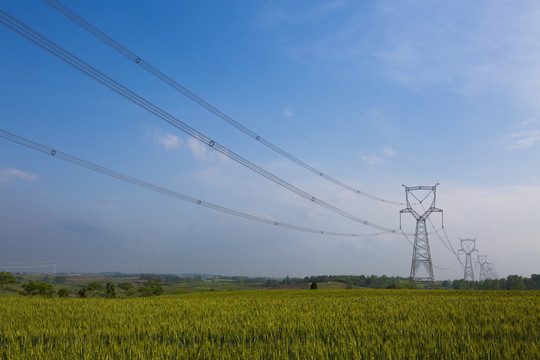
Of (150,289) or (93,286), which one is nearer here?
(93,286)

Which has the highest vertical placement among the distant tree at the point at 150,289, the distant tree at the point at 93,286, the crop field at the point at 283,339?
the crop field at the point at 283,339

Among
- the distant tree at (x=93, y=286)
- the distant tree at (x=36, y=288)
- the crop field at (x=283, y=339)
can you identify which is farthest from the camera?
the distant tree at (x=36, y=288)

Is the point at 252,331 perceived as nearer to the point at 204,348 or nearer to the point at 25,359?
the point at 204,348

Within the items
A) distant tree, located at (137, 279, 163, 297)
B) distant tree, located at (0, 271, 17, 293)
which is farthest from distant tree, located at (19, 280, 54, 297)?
distant tree, located at (137, 279, 163, 297)

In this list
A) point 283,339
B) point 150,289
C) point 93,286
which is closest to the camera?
point 283,339

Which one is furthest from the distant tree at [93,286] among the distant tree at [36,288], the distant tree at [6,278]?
the distant tree at [6,278]

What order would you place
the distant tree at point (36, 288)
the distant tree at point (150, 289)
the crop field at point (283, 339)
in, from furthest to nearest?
the distant tree at point (150, 289), the distant tree at point (36, 288), the crop field at point (283, 339)

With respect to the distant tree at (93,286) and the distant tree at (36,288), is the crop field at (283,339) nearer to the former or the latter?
the distant tree at (93,286)

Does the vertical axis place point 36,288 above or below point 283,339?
below

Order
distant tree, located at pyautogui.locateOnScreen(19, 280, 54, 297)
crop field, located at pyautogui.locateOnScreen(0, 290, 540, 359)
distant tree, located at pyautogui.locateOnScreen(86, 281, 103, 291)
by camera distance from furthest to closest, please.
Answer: distant tree, located at pyautogui.locateOnScreen(19, 280, 54, 297)
distant tree, located at pyautogui.locateOnScreen(86, 281, 103, 291)
crop field, located at pyautogui.locateOnScreen(0, 290, 540, 359)

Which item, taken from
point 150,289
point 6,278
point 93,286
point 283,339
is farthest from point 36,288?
point 283,339

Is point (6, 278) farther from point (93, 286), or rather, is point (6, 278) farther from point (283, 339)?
point (283, 339)

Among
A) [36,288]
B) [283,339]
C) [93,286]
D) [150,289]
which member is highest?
[283,339]

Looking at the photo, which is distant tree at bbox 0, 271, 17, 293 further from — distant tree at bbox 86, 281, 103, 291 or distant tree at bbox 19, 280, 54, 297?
distant tree at bbox 86, 281, 103, 291
